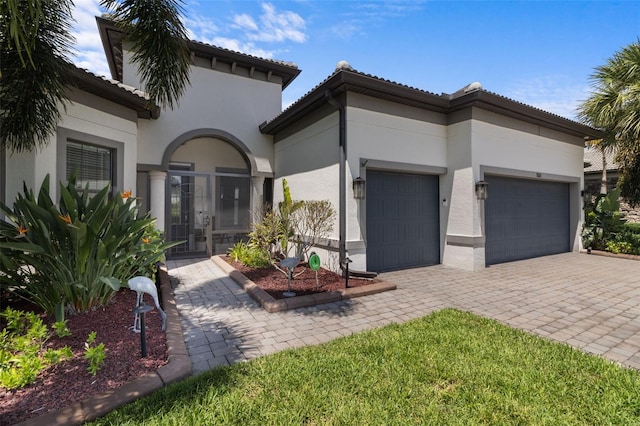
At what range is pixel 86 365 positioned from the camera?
3164 millimetres

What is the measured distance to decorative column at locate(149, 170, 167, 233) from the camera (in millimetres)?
9250

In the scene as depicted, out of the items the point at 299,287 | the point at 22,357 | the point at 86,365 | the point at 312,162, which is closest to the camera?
the point at 22,357

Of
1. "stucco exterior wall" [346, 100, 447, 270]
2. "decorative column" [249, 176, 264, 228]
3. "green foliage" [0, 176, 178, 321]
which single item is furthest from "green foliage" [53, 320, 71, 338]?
"decorative column" [249, 176, 264, 228]

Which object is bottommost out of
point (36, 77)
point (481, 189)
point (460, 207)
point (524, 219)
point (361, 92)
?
point (524, 219)

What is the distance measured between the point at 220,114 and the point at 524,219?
35.1 ft

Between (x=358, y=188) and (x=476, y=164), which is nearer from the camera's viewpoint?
(x=358, y=188)

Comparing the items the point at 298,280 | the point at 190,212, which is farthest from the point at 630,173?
the point at 190,212

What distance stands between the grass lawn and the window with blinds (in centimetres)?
568

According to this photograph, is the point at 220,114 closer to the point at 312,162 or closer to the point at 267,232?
the point at 312,162

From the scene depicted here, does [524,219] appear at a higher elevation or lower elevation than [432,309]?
higher

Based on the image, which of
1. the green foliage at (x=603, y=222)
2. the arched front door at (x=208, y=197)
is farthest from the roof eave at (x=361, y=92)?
the green foliage at (x=603, y=222)

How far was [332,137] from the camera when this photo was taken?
303 inches

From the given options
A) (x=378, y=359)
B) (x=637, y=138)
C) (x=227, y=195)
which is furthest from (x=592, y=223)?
(x=227, y=195)

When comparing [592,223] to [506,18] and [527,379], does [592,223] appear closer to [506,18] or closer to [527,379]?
[506,18]
